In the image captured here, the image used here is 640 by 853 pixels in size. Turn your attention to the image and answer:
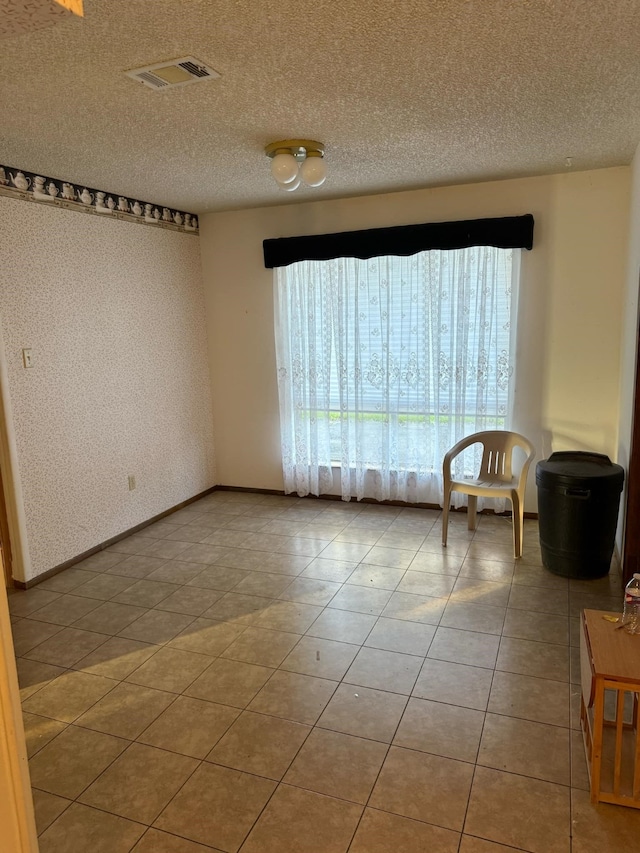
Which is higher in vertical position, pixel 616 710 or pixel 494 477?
pixel 494 477

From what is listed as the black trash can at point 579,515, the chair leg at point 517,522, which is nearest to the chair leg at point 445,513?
the chair leg at point 517,522

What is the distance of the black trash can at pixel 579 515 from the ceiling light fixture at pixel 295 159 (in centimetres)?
211

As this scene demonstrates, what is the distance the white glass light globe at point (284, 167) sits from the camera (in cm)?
294

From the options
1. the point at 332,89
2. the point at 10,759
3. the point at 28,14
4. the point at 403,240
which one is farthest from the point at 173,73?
the point at 403,240

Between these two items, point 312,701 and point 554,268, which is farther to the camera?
point 554,268

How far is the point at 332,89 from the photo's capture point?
7.60 ft

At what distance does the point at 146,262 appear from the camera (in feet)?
14.4

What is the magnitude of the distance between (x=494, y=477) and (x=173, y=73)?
3050 mm

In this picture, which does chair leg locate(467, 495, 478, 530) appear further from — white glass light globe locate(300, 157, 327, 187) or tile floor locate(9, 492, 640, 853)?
white glass light globe locate(300, 157, 327, 187)

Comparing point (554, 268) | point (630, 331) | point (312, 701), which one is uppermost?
point (554, 268)

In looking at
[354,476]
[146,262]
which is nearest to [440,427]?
[354,476]

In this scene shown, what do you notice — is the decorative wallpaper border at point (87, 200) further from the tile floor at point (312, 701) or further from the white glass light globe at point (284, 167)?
the tile floor at point (312, 701)

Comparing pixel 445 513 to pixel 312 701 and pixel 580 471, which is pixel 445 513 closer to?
pixel 580 471

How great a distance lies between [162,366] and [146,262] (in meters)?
0.79
